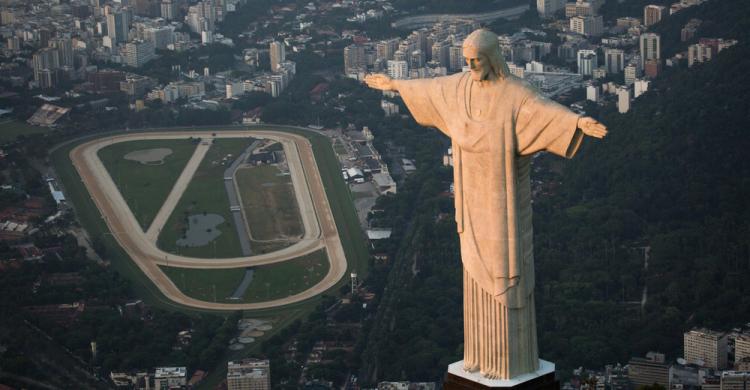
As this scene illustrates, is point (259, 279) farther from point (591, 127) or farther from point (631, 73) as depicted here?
point (591, 127)

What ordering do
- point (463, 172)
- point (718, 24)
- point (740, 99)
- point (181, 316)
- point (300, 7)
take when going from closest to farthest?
point (463, 172), point (181, 316), point (740, 99), point (718, 24), point (300, 7)

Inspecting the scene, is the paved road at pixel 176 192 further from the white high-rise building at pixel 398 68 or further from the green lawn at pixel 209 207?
the white high-rise building at pixel 398 68

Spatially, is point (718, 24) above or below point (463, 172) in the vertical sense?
below

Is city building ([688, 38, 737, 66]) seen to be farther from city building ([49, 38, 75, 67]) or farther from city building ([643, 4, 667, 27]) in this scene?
city building ([49, 38, 75, 67])

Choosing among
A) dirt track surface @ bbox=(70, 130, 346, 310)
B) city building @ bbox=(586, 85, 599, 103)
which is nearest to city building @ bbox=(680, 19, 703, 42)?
city building @ bbox=(586, 85, 599, 103)

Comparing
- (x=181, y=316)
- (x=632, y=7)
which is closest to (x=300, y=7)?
(x=632, y=7)

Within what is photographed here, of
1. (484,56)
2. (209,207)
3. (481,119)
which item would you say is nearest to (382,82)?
(481,119)

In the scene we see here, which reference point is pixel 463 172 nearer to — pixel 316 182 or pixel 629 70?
pixel 316 182
